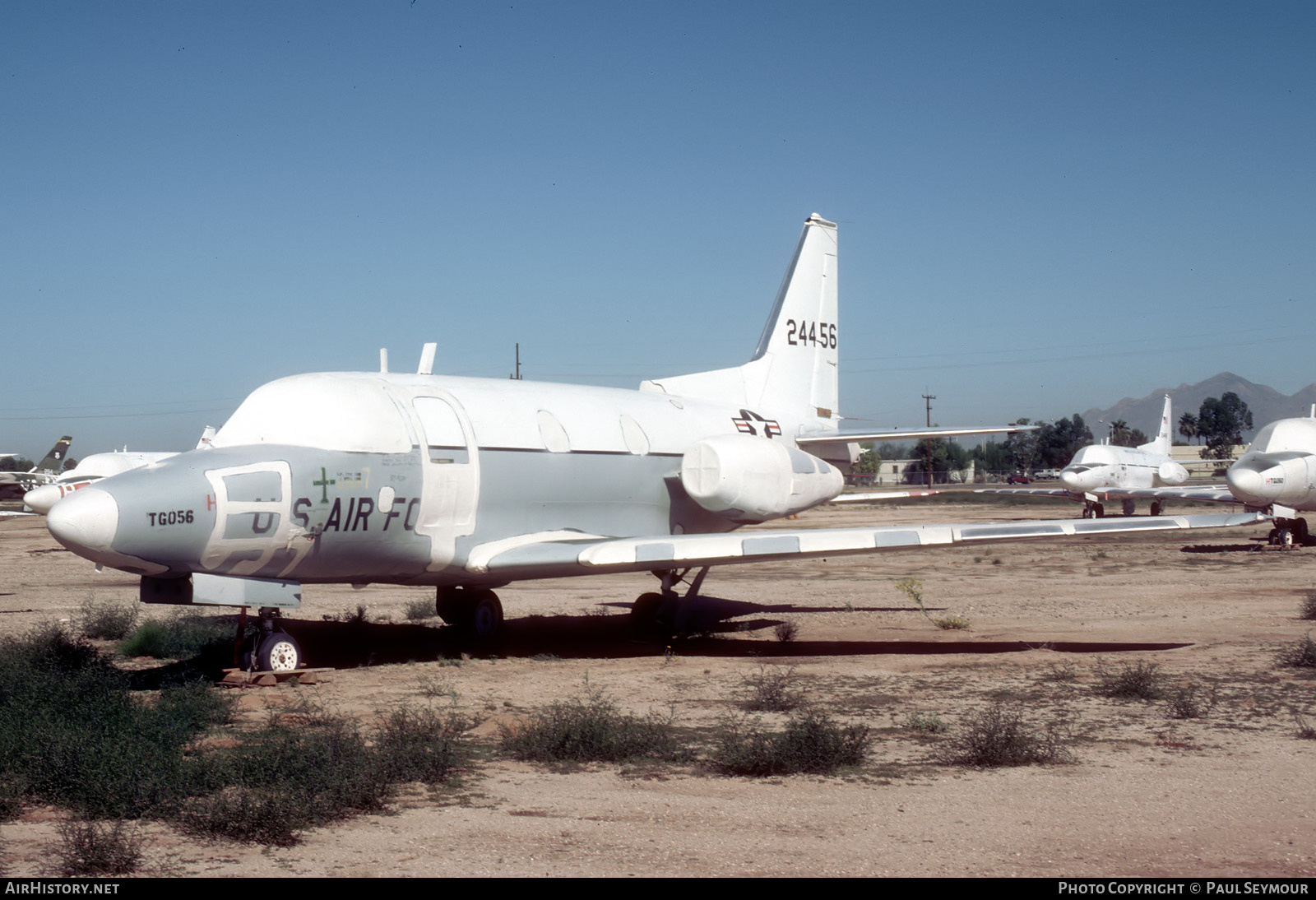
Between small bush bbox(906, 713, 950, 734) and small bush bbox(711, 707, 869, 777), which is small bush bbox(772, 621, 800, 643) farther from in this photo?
small bush bbox(711, 707, 869, 777)

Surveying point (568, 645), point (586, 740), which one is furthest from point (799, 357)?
point (586, 740)

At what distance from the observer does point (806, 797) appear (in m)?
6.98

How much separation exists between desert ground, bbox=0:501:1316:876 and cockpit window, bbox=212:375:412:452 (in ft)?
8.46

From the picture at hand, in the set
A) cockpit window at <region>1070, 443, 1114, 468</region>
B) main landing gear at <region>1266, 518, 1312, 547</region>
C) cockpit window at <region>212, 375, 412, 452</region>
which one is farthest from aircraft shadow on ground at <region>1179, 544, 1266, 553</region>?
cockpit window at <region>212, 375, 412, 452</region>

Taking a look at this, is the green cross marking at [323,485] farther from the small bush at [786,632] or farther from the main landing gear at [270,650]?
the small bush at [786,632]

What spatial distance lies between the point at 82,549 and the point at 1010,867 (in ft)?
27.1

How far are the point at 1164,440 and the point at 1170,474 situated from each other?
736 centimetres

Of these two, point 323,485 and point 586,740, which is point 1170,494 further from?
point 586,740

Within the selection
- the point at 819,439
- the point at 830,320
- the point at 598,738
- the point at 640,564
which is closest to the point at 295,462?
the point at 640,564

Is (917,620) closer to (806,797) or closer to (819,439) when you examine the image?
(819,439)

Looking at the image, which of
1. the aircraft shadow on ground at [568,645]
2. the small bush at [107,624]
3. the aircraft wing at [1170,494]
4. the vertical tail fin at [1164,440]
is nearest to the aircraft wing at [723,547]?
the aircraft shadow on ground at [568,645]

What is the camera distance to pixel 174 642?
14.3 m

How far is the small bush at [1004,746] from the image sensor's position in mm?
7812

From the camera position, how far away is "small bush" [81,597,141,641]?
15.7 metres
